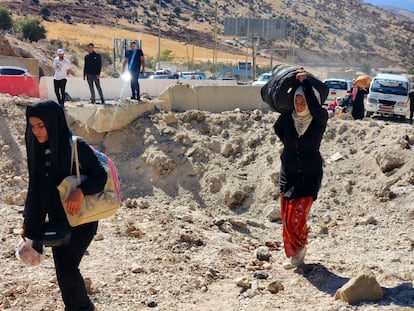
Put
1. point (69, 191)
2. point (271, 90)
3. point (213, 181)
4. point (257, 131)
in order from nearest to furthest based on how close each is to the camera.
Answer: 1. point (69, 191)
2. point (271, 90)
3. point (213, 181)
4. point (257, 131)

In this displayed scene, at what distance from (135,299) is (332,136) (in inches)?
268

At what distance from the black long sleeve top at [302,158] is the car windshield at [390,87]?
537 inches

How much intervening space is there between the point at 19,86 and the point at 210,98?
5415mm

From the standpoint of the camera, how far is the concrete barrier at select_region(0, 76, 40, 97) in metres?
14.8

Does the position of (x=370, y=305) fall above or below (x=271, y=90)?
below

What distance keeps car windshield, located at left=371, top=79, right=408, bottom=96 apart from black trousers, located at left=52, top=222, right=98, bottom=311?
51.8ft

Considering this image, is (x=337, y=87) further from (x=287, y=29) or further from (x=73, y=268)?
(x=287, y=29)

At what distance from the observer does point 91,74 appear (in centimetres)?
1265

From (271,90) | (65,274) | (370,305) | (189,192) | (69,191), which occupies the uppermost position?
(271,90)

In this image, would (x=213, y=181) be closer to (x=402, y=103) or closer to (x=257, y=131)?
(x=257, y=131)

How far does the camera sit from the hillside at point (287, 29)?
233 feet

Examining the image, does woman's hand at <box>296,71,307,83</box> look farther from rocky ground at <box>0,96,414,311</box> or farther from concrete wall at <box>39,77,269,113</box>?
concrete wall at <box>39,77,269,113</box>

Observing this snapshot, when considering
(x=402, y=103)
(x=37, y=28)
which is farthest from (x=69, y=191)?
(x=37, y=28)

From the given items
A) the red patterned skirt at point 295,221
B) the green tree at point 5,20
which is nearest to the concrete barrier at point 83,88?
the red patterned skirt at point 295,221
